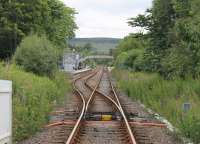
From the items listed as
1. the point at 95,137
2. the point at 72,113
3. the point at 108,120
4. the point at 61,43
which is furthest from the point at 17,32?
the point at 95,137

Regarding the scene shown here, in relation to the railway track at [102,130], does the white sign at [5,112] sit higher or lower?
higher

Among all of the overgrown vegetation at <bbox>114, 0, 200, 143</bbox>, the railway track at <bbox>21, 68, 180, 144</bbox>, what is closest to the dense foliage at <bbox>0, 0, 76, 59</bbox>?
the overgrown vegetation at <bbox>114, 0, 200, 143</bbox>

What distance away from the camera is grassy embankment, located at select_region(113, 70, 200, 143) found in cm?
1584

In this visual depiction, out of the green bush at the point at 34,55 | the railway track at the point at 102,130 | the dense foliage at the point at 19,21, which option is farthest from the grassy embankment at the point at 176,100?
the dense foliage at the point at 19,21

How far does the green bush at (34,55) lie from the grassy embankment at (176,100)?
539 cm

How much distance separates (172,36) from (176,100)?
9.76 m

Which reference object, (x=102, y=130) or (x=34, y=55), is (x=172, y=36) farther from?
(x=102, y=130)

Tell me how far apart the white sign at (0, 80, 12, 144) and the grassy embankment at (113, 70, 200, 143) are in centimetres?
499

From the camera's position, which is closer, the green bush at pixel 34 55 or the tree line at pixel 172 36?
the tree line at pixel 172 36

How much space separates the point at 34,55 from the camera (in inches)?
1278

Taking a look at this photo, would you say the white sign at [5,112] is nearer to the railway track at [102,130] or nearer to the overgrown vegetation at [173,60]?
the railway track at [102,130]

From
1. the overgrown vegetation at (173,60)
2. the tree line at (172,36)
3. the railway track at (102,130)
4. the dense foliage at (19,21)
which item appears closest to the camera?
the railway track at (102,130)

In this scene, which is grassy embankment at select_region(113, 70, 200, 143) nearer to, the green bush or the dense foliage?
the green bush

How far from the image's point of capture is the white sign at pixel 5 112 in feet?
38.2
